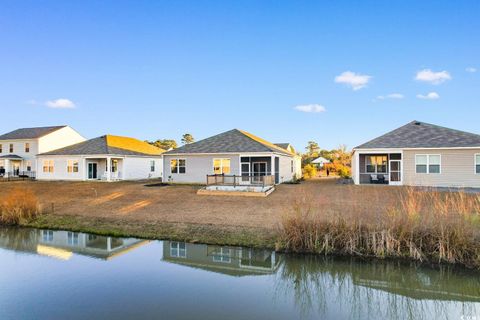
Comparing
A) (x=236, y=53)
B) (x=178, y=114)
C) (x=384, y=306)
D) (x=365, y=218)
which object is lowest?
(x=384, y=306)

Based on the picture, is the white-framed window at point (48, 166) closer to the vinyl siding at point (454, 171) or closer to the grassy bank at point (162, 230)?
the grassy bank at point (162, 230)

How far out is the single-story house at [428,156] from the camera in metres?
20.6

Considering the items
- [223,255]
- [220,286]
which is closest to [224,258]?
[223,255]

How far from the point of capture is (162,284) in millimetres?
7574

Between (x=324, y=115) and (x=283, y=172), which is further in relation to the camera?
(x=324, y=115)

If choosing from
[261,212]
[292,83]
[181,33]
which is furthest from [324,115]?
[261,212]

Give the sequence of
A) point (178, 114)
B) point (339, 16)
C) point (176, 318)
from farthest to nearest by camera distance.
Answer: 1. point (178, 114)
2. point (339, 16)
3. point (176, 318)

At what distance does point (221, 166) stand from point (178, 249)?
1500 cm

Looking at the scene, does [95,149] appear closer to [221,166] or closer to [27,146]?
[27,146]

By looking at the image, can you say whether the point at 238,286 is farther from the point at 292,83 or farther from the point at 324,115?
the point at 324,115

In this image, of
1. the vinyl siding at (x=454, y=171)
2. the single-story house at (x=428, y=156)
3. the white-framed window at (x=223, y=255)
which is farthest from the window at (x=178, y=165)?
the vinyl siding at (x=454, y=171)

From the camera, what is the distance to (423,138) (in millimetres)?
22500

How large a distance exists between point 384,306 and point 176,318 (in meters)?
4.25

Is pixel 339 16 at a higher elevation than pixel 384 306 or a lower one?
higher
